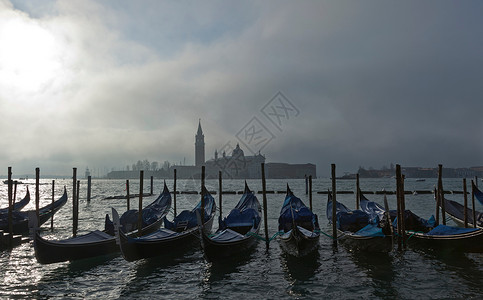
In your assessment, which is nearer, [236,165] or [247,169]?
[236,165]

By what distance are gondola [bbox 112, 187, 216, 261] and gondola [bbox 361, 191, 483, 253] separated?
6.90 m

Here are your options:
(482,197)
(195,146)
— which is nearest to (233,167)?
(195,146)

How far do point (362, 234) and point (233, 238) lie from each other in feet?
12.9

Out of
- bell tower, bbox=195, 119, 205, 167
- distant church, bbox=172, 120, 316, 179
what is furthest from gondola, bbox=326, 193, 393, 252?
bell tower, bbox=195, 119, 205, 167

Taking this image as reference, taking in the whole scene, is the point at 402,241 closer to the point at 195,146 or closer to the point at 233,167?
the point at 233,167

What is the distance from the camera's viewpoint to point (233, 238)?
10.2 m

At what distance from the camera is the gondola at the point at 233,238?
30.8ft

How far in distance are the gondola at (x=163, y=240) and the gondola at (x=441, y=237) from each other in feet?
22.6

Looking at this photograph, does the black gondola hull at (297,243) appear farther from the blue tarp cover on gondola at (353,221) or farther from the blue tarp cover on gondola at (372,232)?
the blue tarp cover on gondola at (353,221)

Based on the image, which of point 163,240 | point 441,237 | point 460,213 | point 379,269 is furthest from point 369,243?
point 460,213

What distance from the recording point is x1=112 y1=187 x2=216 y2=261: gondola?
887 centimetres

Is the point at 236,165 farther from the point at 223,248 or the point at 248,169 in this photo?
the point at 223,248

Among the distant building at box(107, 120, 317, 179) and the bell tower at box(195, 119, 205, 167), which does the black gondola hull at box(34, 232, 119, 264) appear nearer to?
the distant building at box(107, 120, 317, 179)

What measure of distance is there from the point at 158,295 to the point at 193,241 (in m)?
4.47
